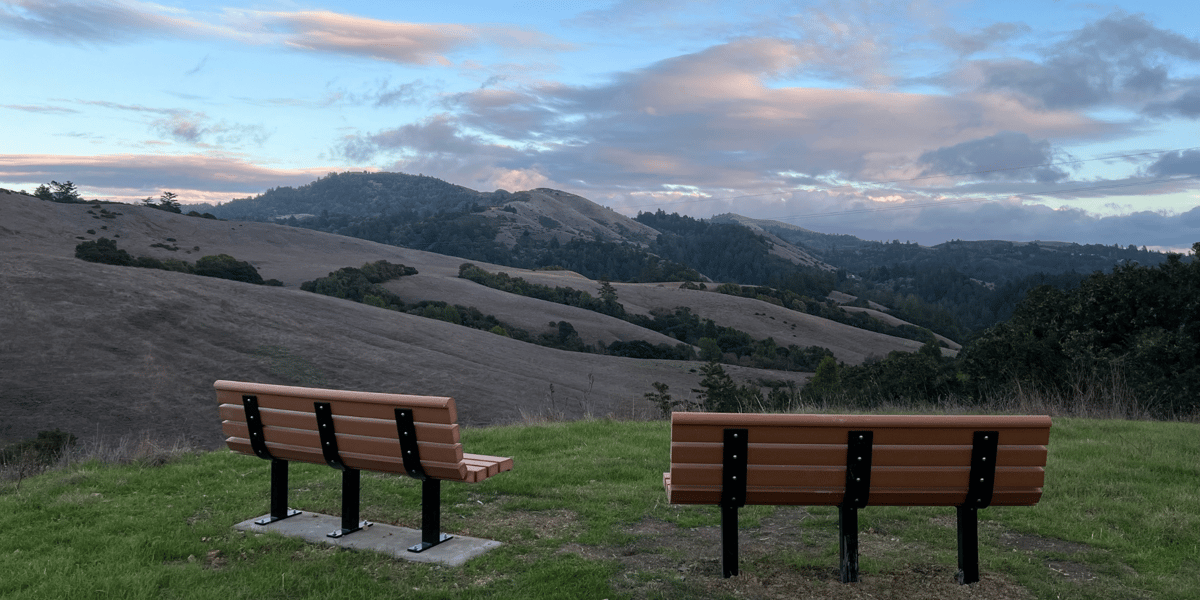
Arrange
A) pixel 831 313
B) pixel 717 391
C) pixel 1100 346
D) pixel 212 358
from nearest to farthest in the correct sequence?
pixel 1100 346 → pixel 212 358 → pixel 717 391 → pixel 831 313

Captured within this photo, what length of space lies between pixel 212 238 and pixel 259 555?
296ft

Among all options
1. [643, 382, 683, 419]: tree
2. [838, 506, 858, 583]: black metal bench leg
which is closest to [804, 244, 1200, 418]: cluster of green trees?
[643, 382, 683, 419]: tree

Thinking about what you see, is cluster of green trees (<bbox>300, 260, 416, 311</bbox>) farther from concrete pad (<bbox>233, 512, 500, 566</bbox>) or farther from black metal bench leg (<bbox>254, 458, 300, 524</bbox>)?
concrete pad (<bbox>233, 512, 500, 566</bbox>)

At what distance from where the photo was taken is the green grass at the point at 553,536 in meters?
4.79

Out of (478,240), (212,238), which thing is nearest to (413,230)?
(478,240)

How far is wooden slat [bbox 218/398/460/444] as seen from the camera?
5.06m

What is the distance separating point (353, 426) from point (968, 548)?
384cm

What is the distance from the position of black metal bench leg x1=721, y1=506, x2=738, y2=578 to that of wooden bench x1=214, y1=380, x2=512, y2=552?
153 cm

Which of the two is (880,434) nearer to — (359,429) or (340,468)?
(359,429)

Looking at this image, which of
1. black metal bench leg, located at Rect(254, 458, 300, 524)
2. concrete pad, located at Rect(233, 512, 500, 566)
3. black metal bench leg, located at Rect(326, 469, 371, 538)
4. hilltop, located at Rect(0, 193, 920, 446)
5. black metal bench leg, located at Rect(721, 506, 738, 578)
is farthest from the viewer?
hilltop, located at Rect(0, 193, 920, 446)

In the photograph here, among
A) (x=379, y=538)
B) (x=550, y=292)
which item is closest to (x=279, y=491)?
(x=379, y=538)

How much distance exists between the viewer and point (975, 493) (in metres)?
4.61

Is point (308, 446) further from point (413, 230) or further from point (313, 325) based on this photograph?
point (413, 230)

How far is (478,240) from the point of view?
17700 cm
